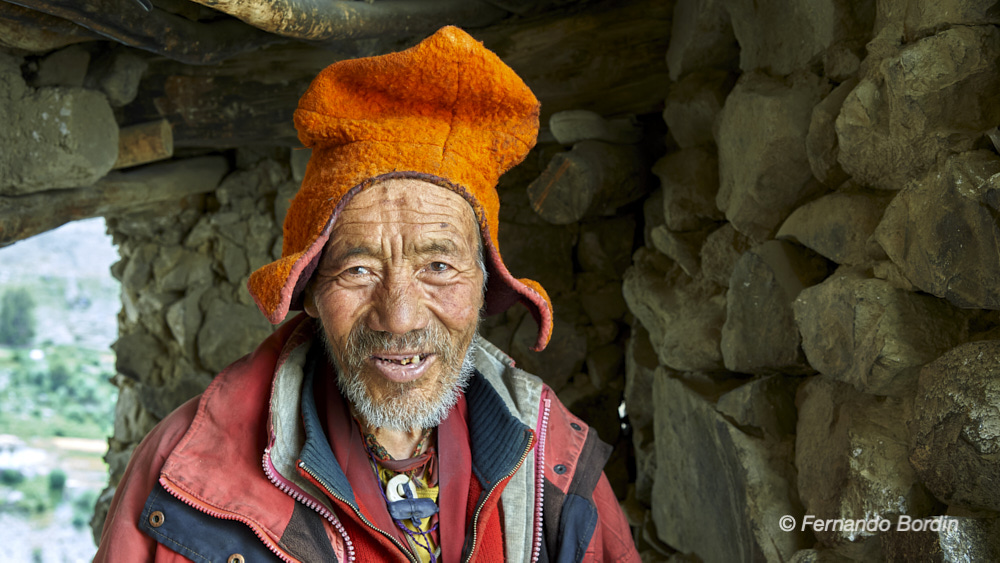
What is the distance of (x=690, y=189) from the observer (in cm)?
180

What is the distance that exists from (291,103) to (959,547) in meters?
1.96

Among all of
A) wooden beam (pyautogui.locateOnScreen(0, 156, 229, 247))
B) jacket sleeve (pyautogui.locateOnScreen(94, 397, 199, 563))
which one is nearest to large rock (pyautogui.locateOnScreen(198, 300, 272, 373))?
wooden beam (pyautogui.locateOnScreen(0, 156, 229, 247))

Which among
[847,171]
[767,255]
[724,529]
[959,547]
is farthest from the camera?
[724,529]

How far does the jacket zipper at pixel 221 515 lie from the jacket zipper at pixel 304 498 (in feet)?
0.25

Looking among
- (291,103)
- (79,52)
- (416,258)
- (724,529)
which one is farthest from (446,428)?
(79,52)

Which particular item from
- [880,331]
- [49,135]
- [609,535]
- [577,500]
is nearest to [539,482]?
[577,500]

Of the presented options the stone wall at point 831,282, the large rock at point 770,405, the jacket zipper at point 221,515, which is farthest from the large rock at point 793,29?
the jacket zipper at point 221,515

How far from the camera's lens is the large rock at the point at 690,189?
176 centimetres

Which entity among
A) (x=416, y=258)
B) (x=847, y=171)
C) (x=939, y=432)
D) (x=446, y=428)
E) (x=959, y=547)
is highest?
(x=847, y=171)

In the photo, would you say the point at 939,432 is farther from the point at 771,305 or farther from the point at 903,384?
the point at 771,305

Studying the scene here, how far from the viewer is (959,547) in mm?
889

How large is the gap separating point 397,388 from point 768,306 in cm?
73

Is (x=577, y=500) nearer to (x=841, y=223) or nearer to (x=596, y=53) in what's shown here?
(x=841, y=223)
